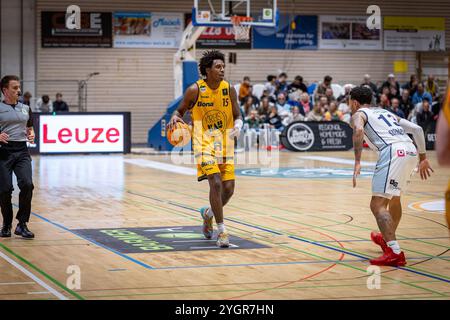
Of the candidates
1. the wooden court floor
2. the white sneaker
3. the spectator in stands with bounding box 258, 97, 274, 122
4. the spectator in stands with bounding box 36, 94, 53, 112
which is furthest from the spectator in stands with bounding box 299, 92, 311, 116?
the white sneaker

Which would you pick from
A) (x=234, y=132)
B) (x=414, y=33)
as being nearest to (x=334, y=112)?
(x=414, y=33)

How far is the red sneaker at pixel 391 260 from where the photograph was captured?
920cm

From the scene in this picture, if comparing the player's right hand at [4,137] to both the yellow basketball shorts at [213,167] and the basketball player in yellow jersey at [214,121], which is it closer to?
the basketball player in yellow jersey at [214,121]

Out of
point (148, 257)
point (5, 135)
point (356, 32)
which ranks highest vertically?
point (356, 32)

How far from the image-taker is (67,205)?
14586mm

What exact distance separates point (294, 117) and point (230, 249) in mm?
19443

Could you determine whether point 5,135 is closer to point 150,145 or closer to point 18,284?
point 18,284

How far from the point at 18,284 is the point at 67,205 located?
6446 millimetres

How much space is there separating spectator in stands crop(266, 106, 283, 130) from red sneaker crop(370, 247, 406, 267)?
20259mm

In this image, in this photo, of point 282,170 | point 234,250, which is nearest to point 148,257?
point 234,250

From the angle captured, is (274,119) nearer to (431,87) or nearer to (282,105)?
(282,105)

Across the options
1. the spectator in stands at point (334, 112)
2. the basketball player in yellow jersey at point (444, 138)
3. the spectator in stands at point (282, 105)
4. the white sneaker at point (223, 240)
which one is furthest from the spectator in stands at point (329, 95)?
the basketball player in yellow jersey at point (444, 138)

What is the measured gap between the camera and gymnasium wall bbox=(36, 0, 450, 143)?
33.7m

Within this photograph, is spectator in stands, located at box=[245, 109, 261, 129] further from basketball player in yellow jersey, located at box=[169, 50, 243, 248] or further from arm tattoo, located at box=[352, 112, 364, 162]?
arm tattoo, located at box=[352, 112, 364, 162]
